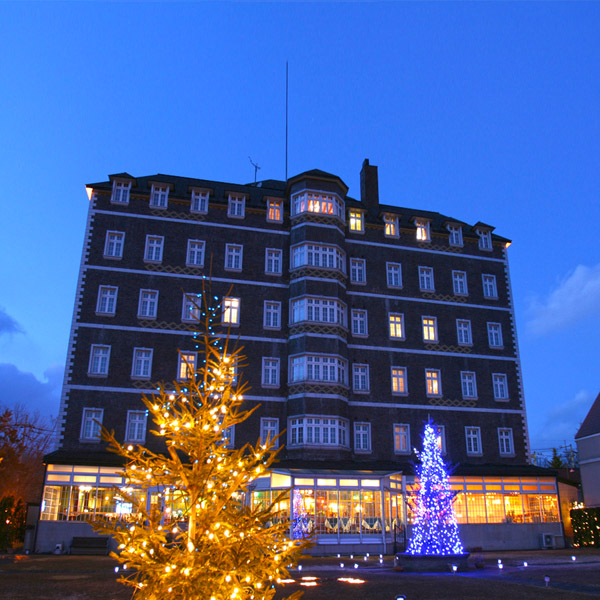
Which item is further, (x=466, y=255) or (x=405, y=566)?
(x=466, y=255)

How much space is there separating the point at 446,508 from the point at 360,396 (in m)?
13.1

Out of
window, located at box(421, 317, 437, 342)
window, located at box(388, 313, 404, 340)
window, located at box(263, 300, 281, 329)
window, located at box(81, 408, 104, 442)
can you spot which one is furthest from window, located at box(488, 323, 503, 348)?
window, located at box(81, 408, 104, 442)

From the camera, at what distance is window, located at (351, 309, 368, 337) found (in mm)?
32562

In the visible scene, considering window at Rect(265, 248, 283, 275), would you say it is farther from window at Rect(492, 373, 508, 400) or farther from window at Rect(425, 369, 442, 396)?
window at Rect(492, 373, 508, 400)

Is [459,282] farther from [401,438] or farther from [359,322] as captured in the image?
[401,438]

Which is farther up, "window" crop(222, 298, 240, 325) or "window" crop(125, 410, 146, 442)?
"window" crop(222, 298, 240, 325)

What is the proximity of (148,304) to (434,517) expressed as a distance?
18.4 meters

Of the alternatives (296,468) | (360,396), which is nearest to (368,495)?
(296,468)

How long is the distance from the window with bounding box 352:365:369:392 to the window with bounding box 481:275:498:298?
975 centimetres

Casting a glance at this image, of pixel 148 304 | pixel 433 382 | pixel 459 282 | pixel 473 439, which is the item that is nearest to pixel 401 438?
pixel 433 382

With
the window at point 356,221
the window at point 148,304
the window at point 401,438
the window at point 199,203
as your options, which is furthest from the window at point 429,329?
the window at point 148,304

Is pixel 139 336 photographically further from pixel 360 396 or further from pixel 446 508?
pixel 446 508

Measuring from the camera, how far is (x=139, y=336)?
29.7 m

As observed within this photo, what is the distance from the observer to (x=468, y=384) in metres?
33.7
